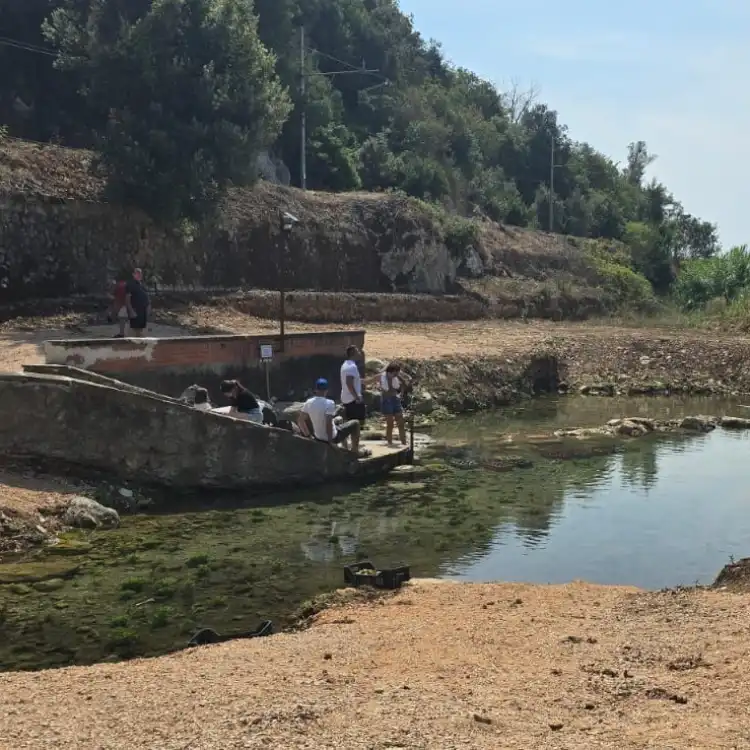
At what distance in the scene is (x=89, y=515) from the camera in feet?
42.2

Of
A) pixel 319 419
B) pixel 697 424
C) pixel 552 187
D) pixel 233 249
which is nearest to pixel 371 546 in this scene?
pixel 319 419

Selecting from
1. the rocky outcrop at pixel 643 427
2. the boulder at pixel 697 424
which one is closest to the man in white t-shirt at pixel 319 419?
the rocky outcrop at pixel 643 427

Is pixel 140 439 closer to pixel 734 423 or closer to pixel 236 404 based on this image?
pixel 236 404

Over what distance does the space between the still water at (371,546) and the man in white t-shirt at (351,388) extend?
1.56 meters

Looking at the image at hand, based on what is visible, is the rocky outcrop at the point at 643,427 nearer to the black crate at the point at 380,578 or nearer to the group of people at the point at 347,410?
the group of people at the point at 347,410

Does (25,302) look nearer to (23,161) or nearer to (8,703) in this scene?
(23,161)

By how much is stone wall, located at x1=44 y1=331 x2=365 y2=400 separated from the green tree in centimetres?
752

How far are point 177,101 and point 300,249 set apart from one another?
1021 centimetres

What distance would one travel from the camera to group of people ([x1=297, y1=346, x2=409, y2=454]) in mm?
16156

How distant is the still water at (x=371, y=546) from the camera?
31.0 feet

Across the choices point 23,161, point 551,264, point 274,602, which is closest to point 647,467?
point 274,602

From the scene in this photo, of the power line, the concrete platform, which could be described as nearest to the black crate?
the concrete platform

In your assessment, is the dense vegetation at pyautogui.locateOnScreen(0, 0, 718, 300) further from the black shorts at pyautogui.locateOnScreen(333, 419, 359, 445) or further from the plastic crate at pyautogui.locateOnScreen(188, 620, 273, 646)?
the plastic crate at pyautogui.locateOnScreen(188, 620, 273, 646)

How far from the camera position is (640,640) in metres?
7.53
